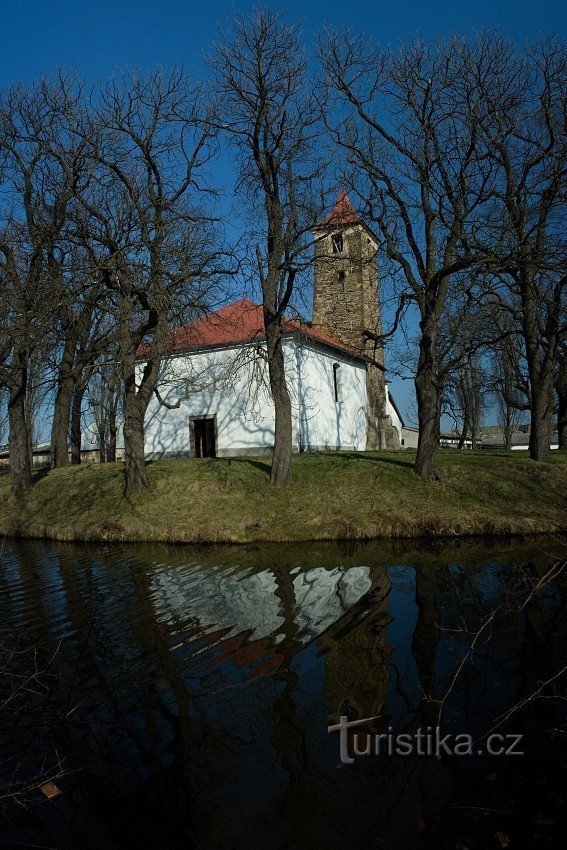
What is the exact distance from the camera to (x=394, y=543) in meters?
12.4

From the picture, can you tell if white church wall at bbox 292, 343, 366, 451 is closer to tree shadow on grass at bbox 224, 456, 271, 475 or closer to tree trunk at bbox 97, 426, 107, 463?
tree shadow on grass at bbox 224, 456, 271, 475

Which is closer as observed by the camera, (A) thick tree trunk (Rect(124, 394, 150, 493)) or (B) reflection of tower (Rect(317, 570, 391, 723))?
(B) reflection of tower (Rect(317, 570, 391, 723))

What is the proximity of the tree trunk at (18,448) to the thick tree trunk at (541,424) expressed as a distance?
17.6 meters

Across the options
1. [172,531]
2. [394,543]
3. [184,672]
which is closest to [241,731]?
[184,672]

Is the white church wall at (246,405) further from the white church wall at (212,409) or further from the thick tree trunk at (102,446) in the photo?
the thick tree trunk at (102,446)

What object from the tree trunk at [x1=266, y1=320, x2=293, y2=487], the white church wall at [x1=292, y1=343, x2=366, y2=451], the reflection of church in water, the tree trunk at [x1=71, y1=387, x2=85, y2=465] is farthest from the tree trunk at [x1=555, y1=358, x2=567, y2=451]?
the tree trunk at [x1=71, y1=387, x2=85, y2=465]

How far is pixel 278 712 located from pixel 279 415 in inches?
475

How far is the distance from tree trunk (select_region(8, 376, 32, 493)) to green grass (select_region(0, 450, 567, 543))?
0.89 meters

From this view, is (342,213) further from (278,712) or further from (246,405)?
(278,712)

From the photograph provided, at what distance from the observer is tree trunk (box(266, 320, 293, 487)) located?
15953mm

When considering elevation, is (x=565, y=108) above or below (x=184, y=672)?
above

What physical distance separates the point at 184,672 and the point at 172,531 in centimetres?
902

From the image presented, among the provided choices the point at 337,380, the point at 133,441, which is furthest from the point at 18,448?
the point at 337,380

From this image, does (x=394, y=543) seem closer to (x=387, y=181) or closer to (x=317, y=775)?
(x=317, y=775)
